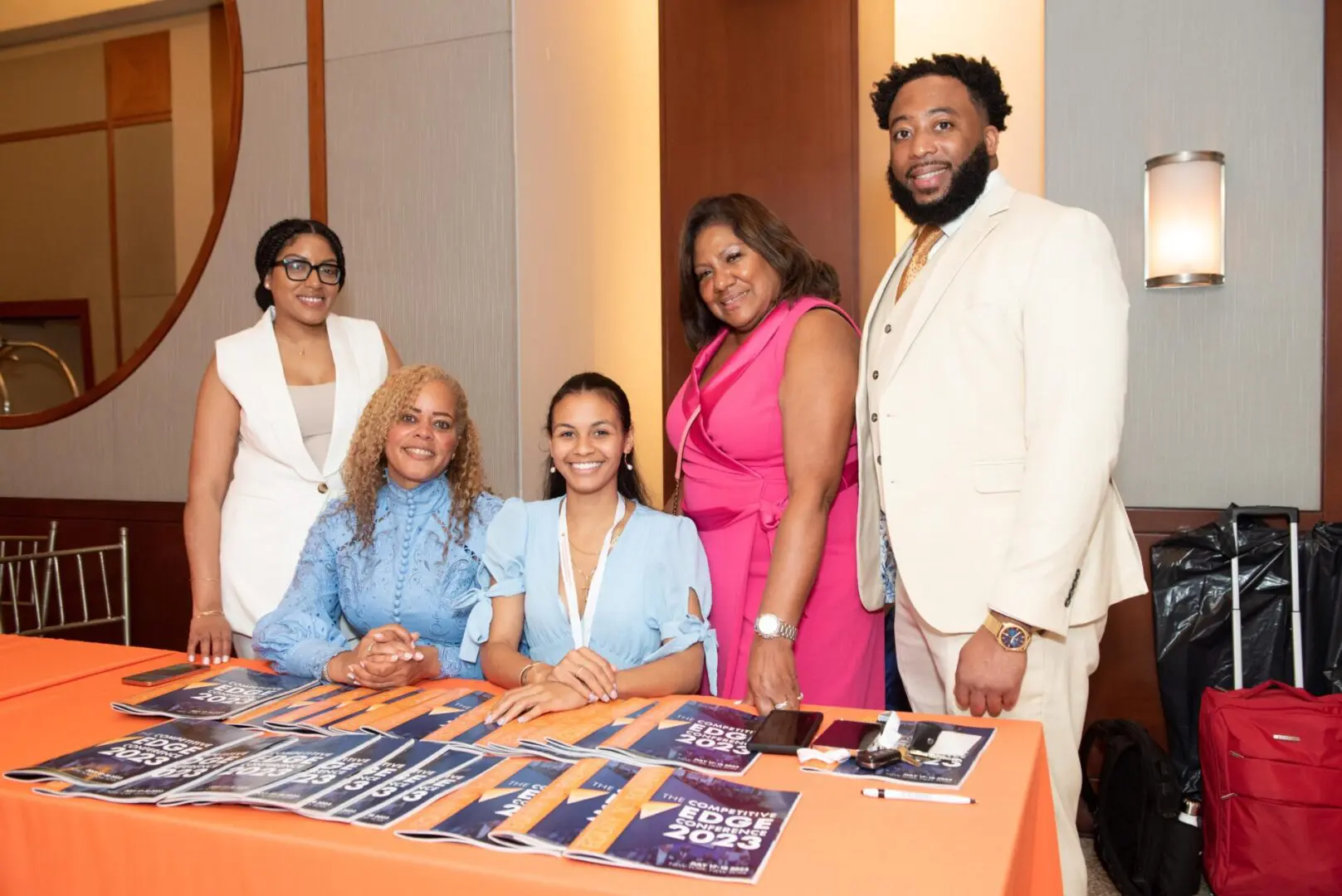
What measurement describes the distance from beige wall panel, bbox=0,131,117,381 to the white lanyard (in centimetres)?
384

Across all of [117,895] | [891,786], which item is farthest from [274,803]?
[891,786]

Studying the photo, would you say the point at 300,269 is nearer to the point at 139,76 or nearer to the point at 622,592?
the point at 622,592

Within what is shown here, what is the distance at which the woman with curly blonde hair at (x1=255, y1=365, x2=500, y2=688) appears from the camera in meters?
2.16

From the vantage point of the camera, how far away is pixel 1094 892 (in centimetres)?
261

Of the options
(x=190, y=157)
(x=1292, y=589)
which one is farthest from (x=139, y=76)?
(x=1292, y=589)

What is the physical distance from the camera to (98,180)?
5008 mm

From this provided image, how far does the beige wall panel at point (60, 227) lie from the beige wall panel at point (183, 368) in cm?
107

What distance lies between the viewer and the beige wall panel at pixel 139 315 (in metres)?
4.71

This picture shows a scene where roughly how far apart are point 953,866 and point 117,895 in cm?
101

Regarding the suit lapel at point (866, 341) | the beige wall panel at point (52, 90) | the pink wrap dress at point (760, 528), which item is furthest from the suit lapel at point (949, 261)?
the beige wall panel at point (52, 90)

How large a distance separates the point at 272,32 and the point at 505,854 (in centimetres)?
349

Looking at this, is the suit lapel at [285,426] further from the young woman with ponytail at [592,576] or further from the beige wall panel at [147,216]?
the beige wall panel at [147,216]

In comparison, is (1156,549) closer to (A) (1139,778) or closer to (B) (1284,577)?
(B) (1284,577)

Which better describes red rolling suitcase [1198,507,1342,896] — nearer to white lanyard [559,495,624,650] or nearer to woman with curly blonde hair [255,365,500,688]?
white lanyard [559,495,624,650]
